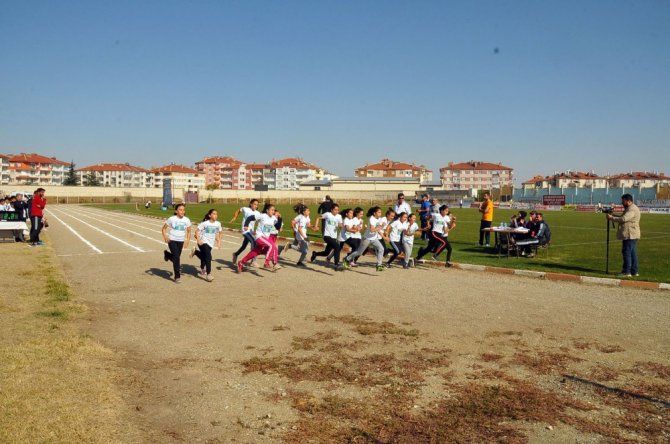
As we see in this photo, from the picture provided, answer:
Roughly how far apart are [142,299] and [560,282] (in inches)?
337

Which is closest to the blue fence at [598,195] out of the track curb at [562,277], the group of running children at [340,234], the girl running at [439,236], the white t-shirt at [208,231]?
the girl running at [439,236]

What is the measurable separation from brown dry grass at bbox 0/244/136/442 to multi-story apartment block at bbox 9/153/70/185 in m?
151

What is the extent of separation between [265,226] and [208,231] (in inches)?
64.6

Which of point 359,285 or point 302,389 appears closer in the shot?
point 302,389

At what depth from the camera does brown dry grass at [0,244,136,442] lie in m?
4.32

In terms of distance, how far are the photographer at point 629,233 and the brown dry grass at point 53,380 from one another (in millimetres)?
10769

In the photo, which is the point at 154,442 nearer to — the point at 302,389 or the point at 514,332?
the point at 302,389

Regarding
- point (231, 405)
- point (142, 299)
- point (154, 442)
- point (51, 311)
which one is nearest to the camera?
point (154, 442)

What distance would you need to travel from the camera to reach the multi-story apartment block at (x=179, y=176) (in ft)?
581

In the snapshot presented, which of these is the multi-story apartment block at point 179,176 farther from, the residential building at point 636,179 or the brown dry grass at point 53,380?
the brown dry grass at point 53,380

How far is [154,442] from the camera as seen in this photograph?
4.23m

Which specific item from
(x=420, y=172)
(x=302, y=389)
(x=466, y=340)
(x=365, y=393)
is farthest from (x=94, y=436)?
(x=420, y=172)

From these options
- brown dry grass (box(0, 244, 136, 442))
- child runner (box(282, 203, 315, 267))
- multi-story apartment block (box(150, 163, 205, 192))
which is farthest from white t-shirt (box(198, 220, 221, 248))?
multi-story apartment block (box(150, 163, 205, 192))

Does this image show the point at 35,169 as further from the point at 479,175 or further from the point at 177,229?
the point at 177,229
